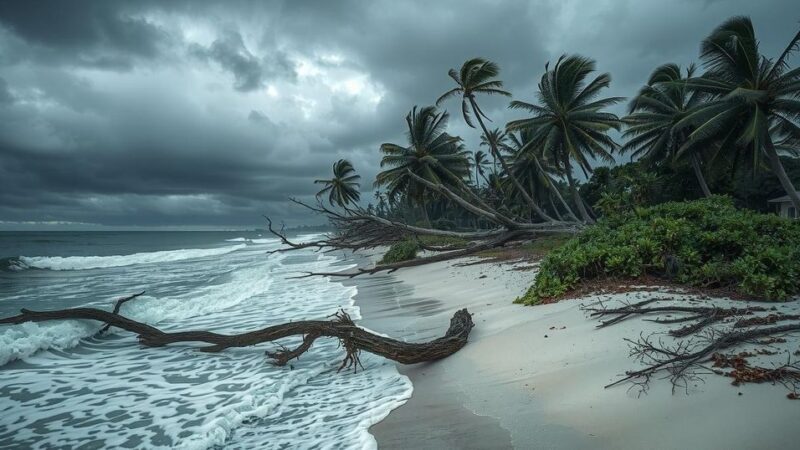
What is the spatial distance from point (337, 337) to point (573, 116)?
1812 centimetres

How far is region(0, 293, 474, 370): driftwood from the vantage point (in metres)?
5.51

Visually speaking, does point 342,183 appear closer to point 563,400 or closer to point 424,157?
point 424,157

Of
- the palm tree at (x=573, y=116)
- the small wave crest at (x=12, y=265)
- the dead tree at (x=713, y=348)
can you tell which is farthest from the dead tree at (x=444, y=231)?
the small wave crest at (x=12, y=265)

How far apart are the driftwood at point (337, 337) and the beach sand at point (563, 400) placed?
0.70 feet

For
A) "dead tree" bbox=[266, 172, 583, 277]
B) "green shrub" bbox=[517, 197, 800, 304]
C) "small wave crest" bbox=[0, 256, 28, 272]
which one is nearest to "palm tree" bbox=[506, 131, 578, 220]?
"dead tree" bbox=[266, 172, 583, 277]

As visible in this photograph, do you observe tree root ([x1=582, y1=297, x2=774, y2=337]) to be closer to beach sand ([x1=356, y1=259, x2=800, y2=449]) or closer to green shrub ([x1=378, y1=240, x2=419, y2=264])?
beach sand ([x1=356, y1=259, x2=800, y2=449])

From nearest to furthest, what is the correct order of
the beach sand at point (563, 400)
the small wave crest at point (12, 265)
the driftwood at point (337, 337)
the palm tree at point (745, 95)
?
1. the beach sand at point (563, 400)
2. the driftwood at point (337, 337)
3. the palm tree at point (745, 95)
4. the small wave crest at point (12, 265)

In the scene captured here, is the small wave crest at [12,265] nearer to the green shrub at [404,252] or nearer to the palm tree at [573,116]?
the green shrub at [404,252]

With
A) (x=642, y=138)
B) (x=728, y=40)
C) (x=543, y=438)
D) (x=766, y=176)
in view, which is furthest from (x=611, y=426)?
(x=766, y=176)

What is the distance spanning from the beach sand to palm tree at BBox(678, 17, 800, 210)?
13.5 meters

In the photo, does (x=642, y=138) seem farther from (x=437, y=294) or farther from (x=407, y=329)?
(x=407, y=329)

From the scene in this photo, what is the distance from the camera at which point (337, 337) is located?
20.6 ft

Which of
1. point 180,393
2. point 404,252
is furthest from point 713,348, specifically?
point 404,252

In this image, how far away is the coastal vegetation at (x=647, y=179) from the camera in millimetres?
6754
